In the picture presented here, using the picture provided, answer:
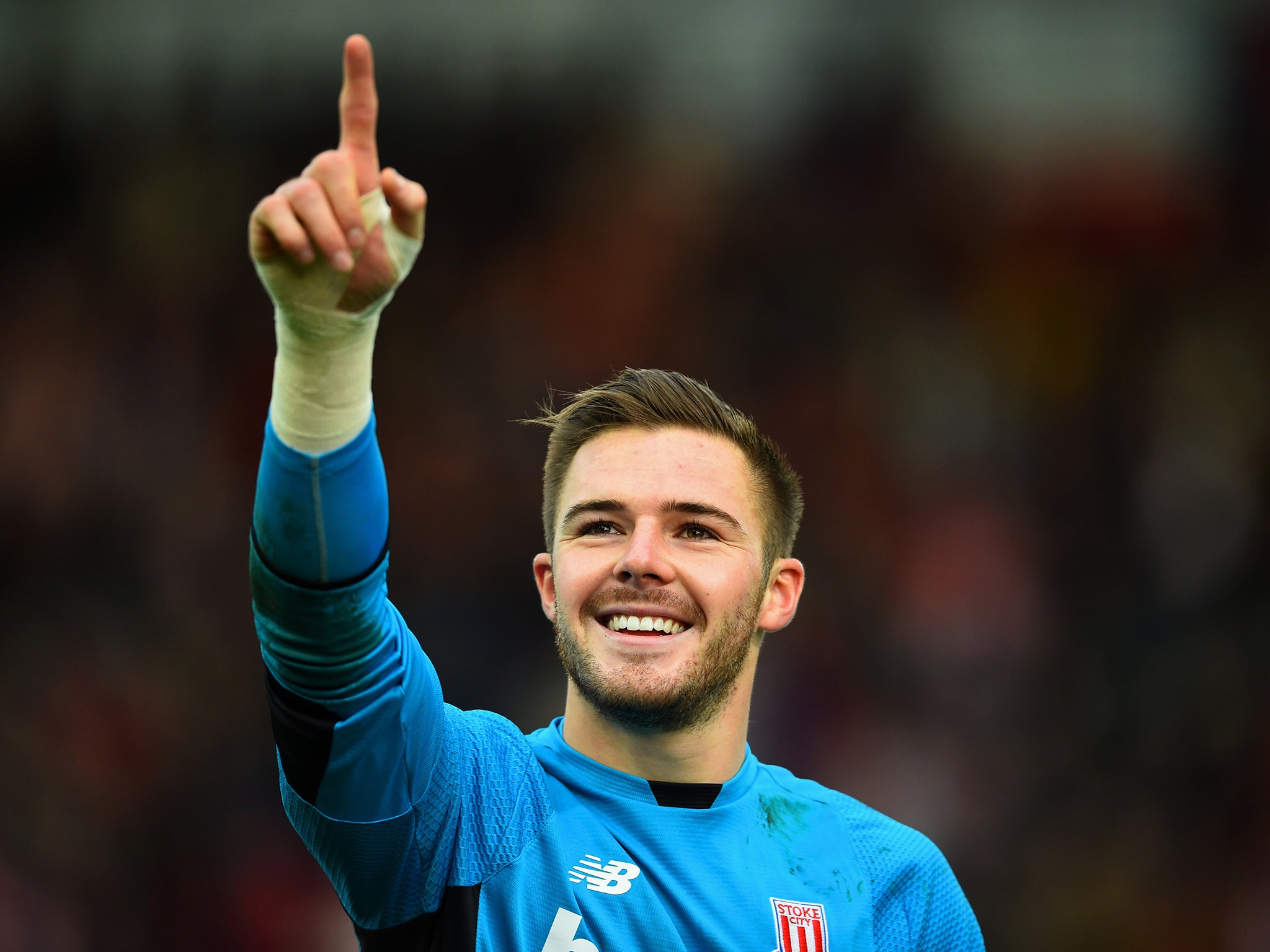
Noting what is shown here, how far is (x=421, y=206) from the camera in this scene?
193 centimetres

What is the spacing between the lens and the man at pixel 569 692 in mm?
1993

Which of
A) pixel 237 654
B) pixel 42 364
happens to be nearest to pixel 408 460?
pixel 237 654

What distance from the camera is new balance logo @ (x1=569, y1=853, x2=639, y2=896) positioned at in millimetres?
2432

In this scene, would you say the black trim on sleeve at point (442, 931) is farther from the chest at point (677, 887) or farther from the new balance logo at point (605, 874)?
the new balance logo at point (605, 874)

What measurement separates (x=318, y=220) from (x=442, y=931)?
126 cm

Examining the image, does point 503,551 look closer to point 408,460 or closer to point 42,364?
point 408,460

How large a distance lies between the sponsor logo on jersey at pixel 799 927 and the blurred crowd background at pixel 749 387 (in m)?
3.63

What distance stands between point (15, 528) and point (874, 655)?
455 centimetres

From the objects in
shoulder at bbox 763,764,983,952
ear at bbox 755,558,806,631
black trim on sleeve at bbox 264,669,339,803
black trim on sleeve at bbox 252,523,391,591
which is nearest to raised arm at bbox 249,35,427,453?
black trim on sleeve at bbox 252,523,391,591

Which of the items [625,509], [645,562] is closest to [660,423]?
[625,509]

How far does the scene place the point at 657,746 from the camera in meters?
2.64

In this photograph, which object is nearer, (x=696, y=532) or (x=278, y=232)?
(x=278, y=232)

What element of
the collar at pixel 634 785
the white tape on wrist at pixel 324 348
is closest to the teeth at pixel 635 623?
the collar at pixel 634 785

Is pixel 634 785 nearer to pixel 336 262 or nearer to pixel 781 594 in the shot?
pixel 781 594
